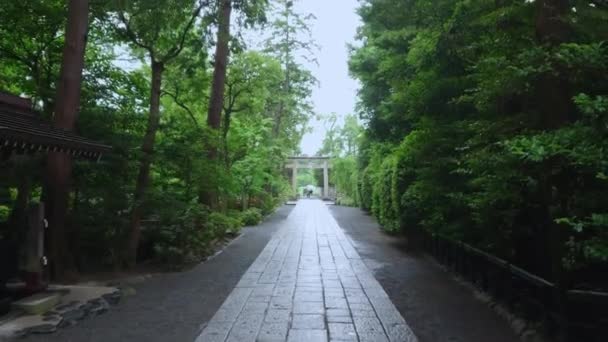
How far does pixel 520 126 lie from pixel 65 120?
5974 mm

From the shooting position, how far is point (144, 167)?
297 inches

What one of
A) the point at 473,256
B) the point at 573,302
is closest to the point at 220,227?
the point at 473,256

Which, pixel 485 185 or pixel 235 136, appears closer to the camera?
pixel 485 185

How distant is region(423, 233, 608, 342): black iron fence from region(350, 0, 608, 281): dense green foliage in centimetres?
20

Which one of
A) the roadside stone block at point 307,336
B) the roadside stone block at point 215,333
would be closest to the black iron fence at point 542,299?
the roadside stone block at point 307,336

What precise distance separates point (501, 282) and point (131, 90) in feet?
23.0

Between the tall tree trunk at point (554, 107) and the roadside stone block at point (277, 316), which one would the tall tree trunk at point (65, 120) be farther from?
the tall tree trunk at point (554, 107)

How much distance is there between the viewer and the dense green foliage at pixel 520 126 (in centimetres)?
310

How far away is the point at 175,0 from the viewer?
26.8 ft

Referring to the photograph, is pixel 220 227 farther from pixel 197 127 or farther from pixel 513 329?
pixel 513 329

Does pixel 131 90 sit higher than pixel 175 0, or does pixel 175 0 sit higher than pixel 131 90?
pixel 175 0

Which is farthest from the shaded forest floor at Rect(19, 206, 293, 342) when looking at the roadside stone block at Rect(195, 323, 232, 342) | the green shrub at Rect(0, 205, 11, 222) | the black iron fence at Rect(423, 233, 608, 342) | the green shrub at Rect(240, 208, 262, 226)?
the green shrub at Rect(240, 208, 262, 226)

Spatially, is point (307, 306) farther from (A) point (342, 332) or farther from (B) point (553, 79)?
(B) point (553, 79)

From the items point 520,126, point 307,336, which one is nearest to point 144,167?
point 307,336
